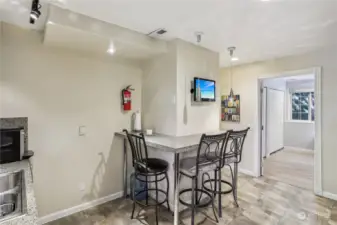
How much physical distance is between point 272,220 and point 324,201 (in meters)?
1.20

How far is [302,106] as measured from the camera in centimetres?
681

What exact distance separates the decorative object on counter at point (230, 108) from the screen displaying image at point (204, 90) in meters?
1.34

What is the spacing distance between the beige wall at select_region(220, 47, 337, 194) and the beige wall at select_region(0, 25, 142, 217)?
2.45m

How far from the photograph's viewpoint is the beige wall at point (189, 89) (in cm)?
285

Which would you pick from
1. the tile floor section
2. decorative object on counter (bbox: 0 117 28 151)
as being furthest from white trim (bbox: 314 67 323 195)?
decorative object on counter (bbox: 0 117 28 151)

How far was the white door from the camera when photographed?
19.1 ft

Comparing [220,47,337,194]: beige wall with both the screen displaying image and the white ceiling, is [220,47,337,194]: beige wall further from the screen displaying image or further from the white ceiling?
the screen displaying image

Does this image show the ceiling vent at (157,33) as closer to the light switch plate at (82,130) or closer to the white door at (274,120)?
the light switch plate at (82,130)

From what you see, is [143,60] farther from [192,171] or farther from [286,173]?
[286,173]

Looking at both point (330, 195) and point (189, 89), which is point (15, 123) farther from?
point (330, 195)

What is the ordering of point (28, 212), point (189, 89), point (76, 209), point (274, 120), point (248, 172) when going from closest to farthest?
point (28, 212) < point (76, 209) < point (189, 89) < point (248, 172) < point (274, 120)

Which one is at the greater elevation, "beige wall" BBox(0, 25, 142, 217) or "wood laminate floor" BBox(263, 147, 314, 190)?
"beige wall" BBox(0, 25, 142, 217)

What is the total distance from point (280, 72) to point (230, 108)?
1.25m

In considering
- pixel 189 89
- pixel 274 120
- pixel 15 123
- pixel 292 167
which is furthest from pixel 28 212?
pixel 274 120
